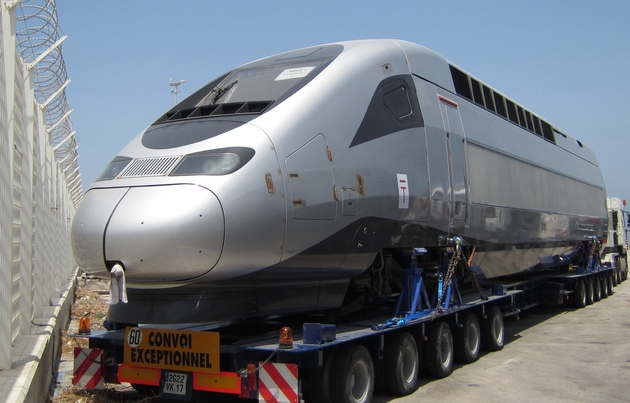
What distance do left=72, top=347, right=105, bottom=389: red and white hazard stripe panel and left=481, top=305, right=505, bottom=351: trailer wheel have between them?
20.1ft

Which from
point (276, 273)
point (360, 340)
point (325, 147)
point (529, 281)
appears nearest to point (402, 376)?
point (360, 340)

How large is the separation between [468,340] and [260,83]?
4.96m

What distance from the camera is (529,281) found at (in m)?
14.3

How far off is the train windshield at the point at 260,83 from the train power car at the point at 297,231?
3 centimetres

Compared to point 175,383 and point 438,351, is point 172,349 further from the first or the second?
point 438,351

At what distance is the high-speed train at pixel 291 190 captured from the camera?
5.81 meters

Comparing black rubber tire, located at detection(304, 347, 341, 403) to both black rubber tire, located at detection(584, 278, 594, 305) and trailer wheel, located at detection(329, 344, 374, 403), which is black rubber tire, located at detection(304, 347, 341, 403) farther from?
black rubber tire, located at detection(584, 278, 594, 305)

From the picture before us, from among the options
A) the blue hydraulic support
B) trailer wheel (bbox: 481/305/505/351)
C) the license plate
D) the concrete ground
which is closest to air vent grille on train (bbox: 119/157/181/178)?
the license plate

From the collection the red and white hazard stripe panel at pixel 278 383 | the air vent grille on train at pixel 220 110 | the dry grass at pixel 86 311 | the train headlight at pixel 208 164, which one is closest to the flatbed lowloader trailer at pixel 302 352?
the red and white hazard stripe panel at pixel 278 383

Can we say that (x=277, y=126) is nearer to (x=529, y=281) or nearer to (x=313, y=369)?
(x=313, y=369)

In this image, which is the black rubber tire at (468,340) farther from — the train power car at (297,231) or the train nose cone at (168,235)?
the train nose cone at (168,235)

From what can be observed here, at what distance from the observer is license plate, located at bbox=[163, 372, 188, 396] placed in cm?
635

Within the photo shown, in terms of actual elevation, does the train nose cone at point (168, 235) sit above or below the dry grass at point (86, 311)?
above

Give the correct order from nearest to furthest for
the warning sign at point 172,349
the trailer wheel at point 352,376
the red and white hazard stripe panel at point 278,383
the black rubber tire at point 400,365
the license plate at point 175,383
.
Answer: the red and white hazard stripe panel at point 278,383, the warning sign at point 172,349, the license plate at point 175,383, the trailer wheel at point 352,376, the black rubber tire at point 400,365
